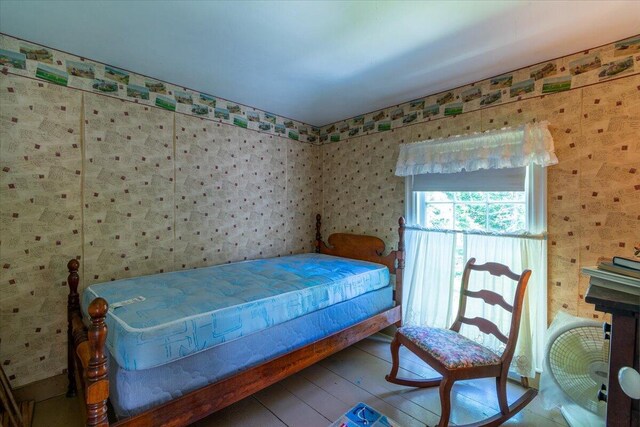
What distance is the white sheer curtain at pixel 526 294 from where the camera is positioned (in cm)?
218

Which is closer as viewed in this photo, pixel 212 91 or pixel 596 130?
pixel 596 130

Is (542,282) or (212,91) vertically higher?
(212,91)

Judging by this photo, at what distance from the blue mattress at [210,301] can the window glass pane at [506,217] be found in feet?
3.56

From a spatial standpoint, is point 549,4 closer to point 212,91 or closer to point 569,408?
point 569,408

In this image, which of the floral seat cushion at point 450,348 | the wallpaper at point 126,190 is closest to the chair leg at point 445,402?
the floral seat cushion at point 450,348

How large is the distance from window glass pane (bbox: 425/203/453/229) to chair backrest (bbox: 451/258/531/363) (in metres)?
0.58

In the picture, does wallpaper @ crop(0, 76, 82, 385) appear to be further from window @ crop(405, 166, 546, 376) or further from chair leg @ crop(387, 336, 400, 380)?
window @ crop(405, 166, 546, 376)

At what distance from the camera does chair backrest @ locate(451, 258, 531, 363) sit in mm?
1821

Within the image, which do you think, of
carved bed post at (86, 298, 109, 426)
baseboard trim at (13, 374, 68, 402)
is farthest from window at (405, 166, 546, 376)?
baseboard trim at (13, 374, 68, 402)

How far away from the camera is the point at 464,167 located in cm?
254

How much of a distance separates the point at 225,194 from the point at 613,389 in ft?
9.77

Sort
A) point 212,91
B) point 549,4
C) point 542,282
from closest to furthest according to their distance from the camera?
point 549,4 → point 542,282 → point 212,91

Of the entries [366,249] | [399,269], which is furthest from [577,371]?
[366,249]

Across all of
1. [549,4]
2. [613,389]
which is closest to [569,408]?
[613,389]
